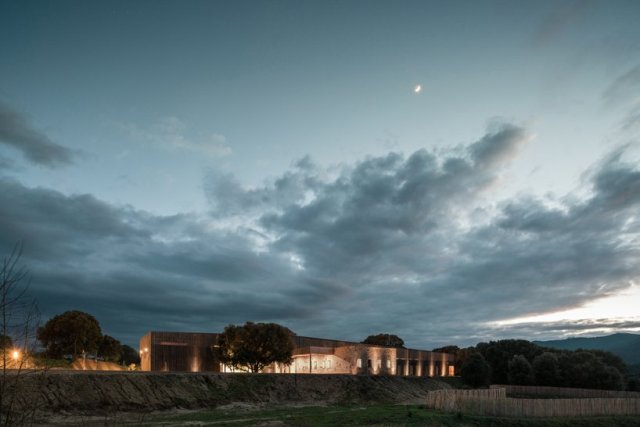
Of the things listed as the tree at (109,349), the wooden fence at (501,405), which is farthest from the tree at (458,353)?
the tree at (109,349)

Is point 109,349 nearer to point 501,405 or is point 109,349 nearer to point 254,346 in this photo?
point 254,346

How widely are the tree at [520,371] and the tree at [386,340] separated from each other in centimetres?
5375

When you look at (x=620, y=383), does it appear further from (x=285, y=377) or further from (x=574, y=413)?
(x=285, y=377)

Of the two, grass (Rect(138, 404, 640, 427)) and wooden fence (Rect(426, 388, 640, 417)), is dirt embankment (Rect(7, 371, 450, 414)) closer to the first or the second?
grass (Rect(138, 404, 640, 427))

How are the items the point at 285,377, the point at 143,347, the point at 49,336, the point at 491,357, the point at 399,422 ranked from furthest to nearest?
the point at 491,357, the point at 143,347, the point at 49,336, the point at 285,377, the point at 399,422

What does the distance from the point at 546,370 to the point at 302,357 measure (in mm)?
42353

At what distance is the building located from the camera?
77375 millimetres

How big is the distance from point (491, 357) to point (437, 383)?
20.6m

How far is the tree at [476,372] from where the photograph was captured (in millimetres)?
93625

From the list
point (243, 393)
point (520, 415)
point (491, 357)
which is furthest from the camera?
A: point (491, 357)

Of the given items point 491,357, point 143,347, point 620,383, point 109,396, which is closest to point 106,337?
point 143,347

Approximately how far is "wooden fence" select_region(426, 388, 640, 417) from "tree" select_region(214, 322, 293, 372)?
1466 inches

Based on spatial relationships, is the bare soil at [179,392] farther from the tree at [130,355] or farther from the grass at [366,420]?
the tree at [130,355]

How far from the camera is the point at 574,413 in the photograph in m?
45.6
